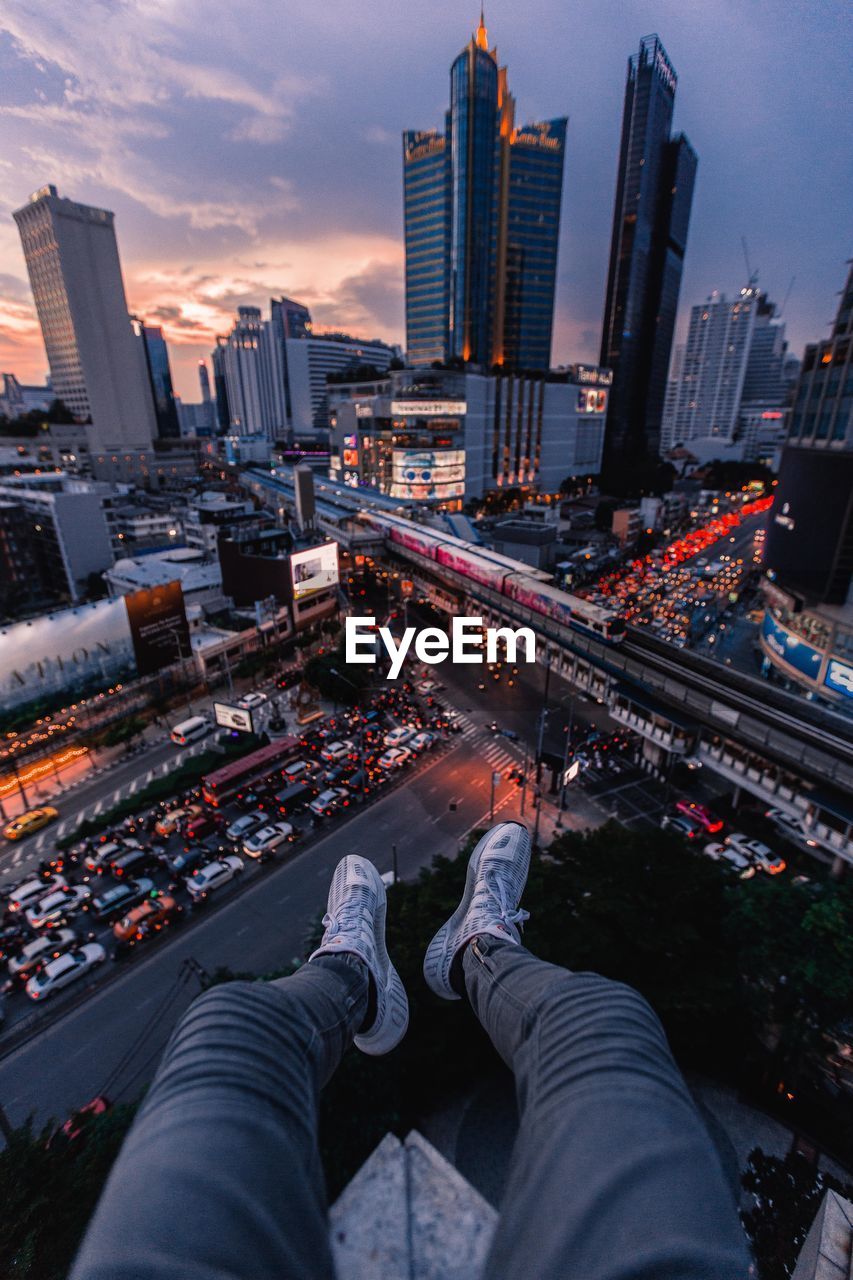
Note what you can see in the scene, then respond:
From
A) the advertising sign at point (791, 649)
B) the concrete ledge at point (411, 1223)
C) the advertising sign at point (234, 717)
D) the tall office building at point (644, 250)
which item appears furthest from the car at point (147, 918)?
the tall office building at point (644, 250)

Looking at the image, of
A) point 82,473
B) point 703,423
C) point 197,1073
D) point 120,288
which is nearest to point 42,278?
point 120,288

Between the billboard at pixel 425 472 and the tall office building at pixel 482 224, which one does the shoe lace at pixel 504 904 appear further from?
the tall office building at pixel 482 224

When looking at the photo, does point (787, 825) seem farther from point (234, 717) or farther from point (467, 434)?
point (467, 434)

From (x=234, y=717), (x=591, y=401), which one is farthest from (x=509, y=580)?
(x=591, y=401)

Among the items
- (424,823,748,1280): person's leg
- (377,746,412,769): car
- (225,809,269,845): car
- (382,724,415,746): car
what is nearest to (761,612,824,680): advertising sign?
(382,724,415,746): car

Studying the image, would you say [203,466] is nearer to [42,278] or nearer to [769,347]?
[42,278]
